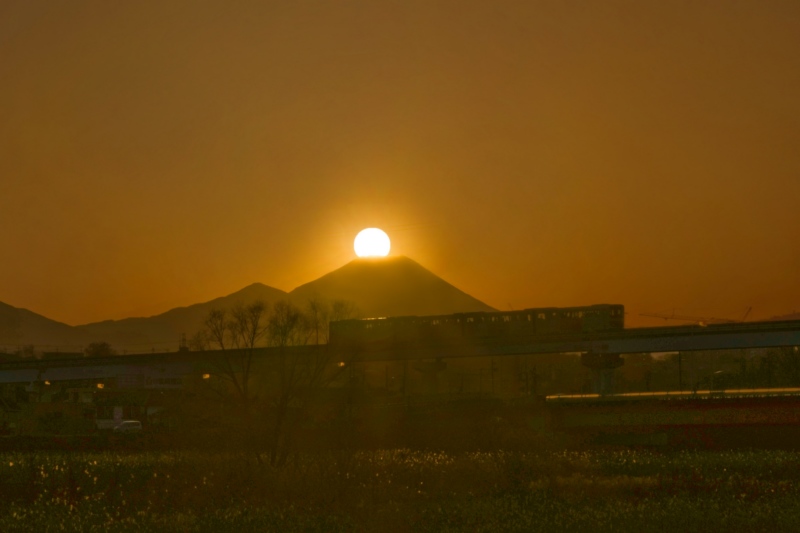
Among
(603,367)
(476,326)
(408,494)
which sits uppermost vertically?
(476,326)

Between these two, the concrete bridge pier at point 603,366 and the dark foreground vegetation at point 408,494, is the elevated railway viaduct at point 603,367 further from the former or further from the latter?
the dark foreground vegetation at point 408,494

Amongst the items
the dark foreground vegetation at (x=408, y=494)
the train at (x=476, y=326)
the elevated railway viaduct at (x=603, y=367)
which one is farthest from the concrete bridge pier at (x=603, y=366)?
the dark foreground vegetation at (x=408, y=494)

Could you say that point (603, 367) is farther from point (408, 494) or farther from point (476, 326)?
point (408, 494)

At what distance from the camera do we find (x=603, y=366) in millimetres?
108938

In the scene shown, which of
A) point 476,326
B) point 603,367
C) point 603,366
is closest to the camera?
point 603,366

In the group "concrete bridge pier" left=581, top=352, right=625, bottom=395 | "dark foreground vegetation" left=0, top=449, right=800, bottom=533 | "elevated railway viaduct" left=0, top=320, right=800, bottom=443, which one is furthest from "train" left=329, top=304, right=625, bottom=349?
"dark foreground vegetation" left=0, top=449, right=800, bottom=533

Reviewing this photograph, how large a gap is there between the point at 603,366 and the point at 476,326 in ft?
54.4

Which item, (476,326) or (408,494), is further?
(476,326)

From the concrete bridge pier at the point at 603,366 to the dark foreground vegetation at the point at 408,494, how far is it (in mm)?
62473

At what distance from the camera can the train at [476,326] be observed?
113 metres

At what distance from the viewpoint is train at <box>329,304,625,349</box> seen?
370ft

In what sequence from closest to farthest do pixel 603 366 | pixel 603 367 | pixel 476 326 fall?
pixel 603 366 → pixel 603 367 → pixel 476 326

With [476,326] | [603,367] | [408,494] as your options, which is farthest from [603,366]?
[408,494]

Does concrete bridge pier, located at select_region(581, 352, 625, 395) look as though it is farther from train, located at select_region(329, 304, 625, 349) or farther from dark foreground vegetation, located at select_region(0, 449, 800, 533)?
dark foreground vegetation, located at select_region(0, 449, 800, 533)
